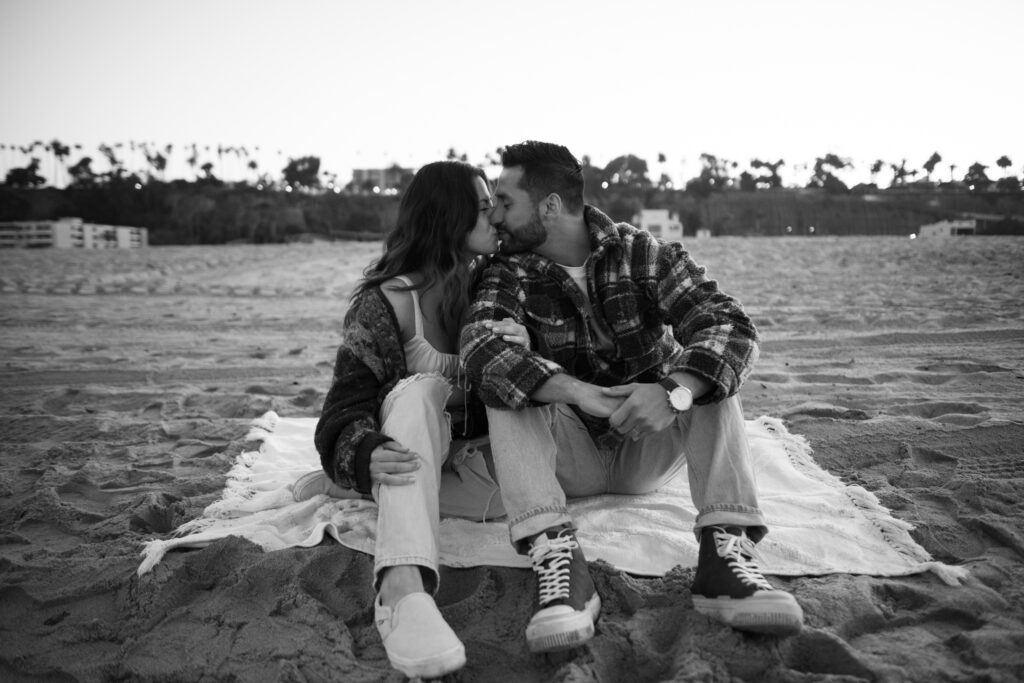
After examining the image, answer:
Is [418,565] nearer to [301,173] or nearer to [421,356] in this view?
[421,356]

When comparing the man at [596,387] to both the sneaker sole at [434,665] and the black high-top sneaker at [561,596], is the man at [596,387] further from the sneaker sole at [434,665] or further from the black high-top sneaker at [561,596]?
the sneaker sole at [434,665]

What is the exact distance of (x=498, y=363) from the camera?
2152mm

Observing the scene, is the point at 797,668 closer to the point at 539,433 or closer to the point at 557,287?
the point at 539,433

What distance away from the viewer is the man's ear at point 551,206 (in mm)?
2672

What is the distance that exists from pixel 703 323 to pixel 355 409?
117 cm

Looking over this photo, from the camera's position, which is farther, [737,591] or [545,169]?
[545,169]

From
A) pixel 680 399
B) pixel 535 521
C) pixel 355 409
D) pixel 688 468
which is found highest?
pixel 680 399

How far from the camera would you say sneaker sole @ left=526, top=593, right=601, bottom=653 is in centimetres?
174

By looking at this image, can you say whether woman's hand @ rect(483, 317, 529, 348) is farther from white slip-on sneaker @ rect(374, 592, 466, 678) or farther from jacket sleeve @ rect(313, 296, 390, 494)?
white slip-on sneaker @ rect(374, 592, 466, 678)

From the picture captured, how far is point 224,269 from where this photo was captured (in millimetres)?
14852

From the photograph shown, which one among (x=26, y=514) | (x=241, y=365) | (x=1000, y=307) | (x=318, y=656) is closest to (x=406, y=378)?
(x=318, y=656)

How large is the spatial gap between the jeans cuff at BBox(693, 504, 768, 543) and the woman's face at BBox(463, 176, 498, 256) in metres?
1.21

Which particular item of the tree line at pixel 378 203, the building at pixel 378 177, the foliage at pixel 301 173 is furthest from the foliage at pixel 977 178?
the foliage at pixel 301 173

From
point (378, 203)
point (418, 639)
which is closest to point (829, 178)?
point (378, 203)
